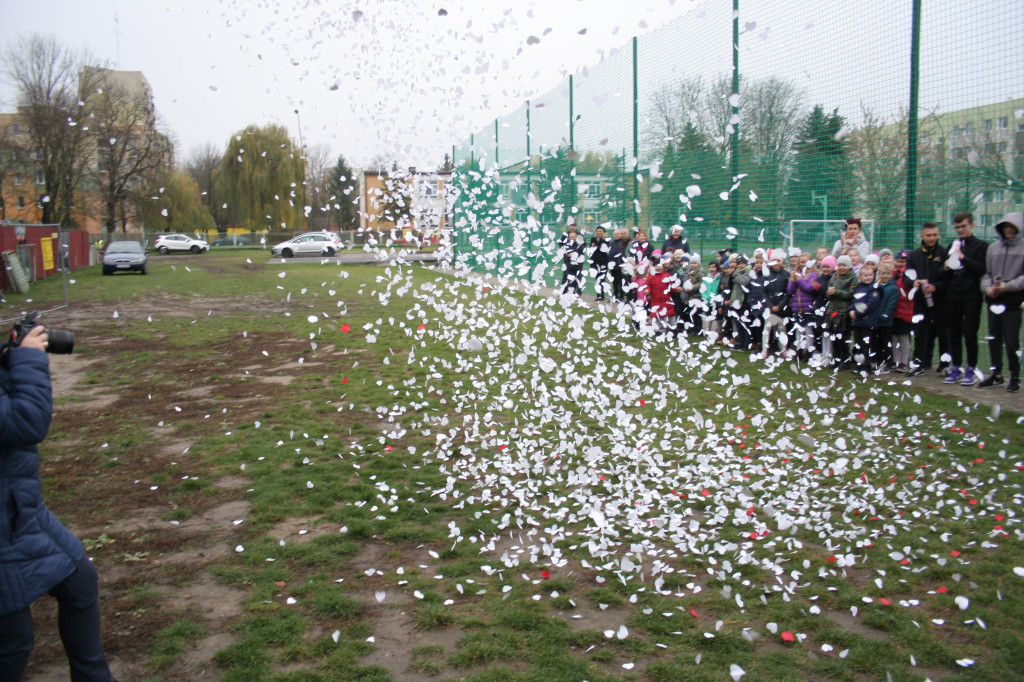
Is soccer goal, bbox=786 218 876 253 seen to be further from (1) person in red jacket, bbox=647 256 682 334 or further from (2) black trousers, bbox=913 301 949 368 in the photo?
(1) person in red jacket, bbox=647 256 682 334

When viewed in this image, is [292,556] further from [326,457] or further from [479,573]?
[326,457]

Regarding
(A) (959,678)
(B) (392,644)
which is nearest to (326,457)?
(B) (392,644)


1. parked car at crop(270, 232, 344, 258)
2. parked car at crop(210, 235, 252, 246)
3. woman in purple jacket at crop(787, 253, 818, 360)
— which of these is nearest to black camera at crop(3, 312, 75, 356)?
woman in purple jacket at crop(787, 253, 818, 360)

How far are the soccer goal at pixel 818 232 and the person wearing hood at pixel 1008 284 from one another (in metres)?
1.54

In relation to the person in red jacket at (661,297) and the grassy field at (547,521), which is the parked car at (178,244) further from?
the person in red jacket at (661,297)

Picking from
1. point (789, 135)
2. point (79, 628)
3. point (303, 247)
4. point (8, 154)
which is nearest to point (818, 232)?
point (789, 135)

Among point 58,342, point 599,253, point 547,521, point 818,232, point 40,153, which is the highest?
point 40,153

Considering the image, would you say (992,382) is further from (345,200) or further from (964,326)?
(345,200)

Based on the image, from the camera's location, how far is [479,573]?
3531mm

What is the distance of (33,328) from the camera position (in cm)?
245

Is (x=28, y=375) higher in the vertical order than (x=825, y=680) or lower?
higher

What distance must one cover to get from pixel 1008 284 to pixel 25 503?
23.7 feet

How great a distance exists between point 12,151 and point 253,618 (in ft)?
110

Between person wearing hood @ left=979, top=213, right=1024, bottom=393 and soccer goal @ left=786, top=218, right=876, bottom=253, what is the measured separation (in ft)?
→ 5.04
